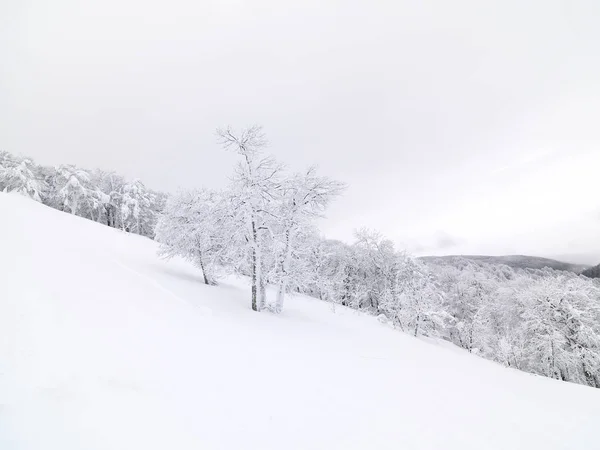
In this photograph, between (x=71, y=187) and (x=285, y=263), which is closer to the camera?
(x=285, y=263)

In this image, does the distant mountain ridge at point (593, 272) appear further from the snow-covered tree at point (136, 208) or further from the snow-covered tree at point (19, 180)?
the snow-covered tree at point (19, 180)

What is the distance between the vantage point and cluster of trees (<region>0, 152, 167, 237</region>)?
39.4 metres

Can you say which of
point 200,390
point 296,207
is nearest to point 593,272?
point 296,207

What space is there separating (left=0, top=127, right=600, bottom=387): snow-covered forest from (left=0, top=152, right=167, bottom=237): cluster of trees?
0.67 feet

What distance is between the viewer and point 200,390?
18.4 ft

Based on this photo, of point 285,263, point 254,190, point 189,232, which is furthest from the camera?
point 189,232

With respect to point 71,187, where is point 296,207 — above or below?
below

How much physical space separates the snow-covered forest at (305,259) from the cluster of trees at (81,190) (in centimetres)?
20

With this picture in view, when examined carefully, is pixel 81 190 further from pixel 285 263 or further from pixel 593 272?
pixel 593 272

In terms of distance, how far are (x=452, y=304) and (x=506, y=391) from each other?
4537 centimetres

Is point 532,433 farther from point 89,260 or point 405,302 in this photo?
point 405,302

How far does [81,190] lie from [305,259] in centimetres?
4518

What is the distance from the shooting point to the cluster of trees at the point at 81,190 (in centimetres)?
3941

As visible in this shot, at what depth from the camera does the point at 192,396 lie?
209 inches
